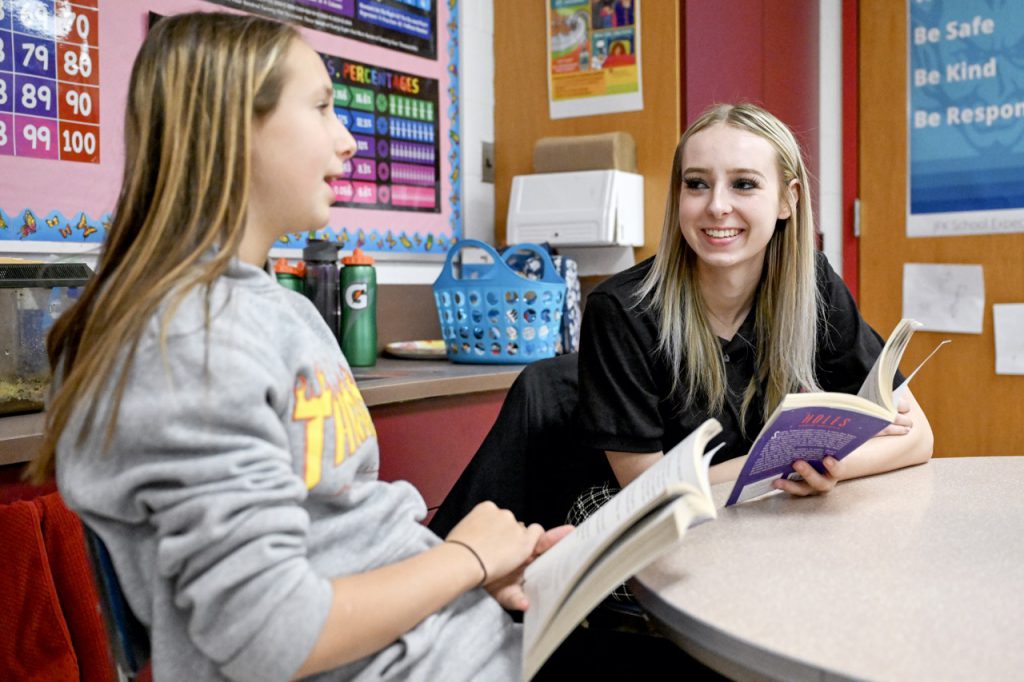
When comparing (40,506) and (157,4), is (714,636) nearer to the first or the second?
(40,506)

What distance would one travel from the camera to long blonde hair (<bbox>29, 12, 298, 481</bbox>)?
0.79 metres

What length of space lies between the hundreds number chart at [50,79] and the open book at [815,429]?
4.78ft

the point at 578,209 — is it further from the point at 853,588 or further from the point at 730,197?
the point at 853,588

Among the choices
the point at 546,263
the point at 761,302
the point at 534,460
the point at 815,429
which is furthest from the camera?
the point at 546,263

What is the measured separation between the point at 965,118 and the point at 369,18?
1887mm

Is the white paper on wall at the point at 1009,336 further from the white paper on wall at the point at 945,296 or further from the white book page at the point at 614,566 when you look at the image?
the white book page at the point at 614,566

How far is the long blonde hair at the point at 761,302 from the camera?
1.50 m

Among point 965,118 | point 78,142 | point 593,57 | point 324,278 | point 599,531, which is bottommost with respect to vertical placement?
point 599,531

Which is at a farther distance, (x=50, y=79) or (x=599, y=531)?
(x=50, y=79)

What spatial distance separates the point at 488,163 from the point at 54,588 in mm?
1941

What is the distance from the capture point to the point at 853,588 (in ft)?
2.69

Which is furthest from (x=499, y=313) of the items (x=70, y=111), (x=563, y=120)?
(x=70, y=111)

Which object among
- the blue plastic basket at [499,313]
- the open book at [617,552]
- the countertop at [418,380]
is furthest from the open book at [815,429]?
the blue plastic basket at [499,313]

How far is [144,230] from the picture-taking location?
2.63 feet
